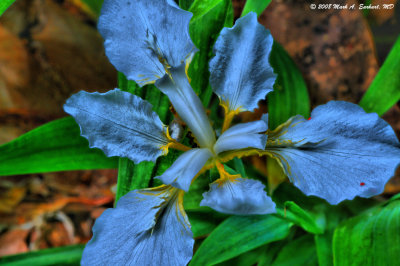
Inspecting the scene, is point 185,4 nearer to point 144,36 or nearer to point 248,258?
point 144,36

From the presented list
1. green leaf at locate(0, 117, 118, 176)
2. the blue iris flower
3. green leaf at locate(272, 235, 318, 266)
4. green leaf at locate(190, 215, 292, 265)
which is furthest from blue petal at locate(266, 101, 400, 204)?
green leaf at locate(0, 117, 118, 176)

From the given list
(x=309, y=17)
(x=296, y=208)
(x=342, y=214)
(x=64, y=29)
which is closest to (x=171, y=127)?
(x=296, y=208)

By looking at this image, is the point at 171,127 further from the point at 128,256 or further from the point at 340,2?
the point at 340,2

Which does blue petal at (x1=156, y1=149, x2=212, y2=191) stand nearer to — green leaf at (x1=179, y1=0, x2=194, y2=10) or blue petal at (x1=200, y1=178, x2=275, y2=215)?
blue petal at (x1=200, y1=178, x2=275, y2=215)
